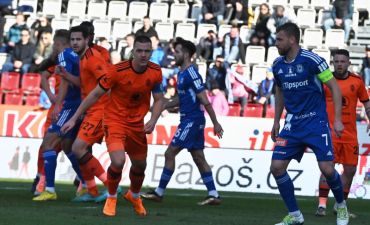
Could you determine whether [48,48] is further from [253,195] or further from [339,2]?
[253,195]

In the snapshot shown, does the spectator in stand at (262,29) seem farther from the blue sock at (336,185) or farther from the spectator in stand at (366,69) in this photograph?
the blue sock at (336,185)

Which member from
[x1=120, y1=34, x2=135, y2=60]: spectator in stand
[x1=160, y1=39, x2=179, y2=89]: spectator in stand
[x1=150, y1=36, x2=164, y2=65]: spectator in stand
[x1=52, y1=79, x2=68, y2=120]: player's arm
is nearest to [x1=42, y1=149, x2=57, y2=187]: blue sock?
[x1=52, y1=79, x2=68, y2=120]: player's arm

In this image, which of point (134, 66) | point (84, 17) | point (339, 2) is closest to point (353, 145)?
point (134, 66)

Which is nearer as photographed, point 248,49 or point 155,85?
point 155,85

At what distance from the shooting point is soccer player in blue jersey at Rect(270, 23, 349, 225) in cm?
1224

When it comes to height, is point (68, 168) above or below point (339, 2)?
below

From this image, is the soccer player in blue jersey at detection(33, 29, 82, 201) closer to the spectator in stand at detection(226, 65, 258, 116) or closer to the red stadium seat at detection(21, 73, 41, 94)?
the spectator in stand at detection(226, 65, 258, 116)

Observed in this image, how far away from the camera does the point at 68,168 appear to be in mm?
21141

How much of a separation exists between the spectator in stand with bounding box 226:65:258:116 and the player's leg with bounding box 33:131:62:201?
11577mm

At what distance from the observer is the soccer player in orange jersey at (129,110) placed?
42.1ft

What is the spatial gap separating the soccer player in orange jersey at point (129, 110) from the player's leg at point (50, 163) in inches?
75.8

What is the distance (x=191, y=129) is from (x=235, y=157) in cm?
424

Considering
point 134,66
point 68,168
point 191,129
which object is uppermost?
point 134,66

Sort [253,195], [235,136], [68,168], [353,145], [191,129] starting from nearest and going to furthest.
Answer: [353,145]
[191,129]
[253,195]
[68,168]
[235,136]
